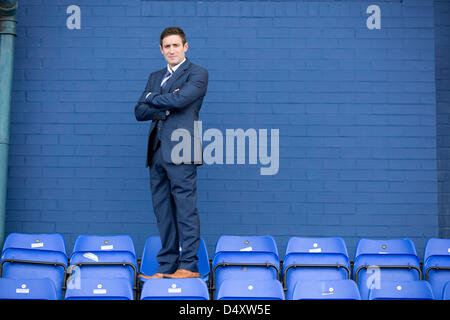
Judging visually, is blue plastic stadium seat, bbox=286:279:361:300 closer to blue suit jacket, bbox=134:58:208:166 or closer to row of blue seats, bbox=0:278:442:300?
row of blue seats, bbox=0:278:442:300

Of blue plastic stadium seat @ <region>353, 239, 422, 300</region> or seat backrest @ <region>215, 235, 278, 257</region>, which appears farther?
seat backrest @ <region>215, 235, 278, 257</region>

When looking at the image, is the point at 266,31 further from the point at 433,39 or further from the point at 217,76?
the point at 433,39

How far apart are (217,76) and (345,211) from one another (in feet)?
6.39

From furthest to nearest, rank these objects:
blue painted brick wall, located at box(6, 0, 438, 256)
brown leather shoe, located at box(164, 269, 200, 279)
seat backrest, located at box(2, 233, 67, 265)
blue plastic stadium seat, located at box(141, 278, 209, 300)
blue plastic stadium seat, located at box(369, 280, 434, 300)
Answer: blue painted brick wall, located at box(6, 0, 438, 256)
seat backrest, located at box(2, 233, 67, 265)
brown leather shoe, located at box(164, 269, 200, 279)
blue plastic stadium seat, located at box(369, 280, 434, 300)
blue plastic stadium seat, located at box(141, 278, 209, 300)

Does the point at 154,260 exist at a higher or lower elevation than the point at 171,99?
lower

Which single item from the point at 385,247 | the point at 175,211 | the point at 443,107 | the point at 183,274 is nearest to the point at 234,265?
the point at 183,274

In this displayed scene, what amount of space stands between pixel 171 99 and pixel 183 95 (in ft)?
0.32

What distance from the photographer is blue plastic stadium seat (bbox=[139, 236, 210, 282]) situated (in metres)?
4.68

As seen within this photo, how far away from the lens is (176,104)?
13.9ft

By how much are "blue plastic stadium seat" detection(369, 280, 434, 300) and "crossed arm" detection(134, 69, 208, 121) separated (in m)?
1.95

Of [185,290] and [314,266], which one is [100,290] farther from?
[314,266]

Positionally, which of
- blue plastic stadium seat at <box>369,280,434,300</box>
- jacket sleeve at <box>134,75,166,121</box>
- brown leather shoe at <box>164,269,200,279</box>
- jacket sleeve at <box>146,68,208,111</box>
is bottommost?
blue plastic stadium seat at <box>369,280,434,300</box>

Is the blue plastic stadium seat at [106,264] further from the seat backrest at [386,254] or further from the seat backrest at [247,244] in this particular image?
the seat backrest at [386,254]

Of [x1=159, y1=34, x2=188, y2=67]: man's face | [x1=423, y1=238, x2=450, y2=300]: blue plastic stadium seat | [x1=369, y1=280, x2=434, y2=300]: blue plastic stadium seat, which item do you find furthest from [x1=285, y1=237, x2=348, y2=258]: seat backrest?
[x1=159, y1=34, x2=188, y2=67]: man's face
